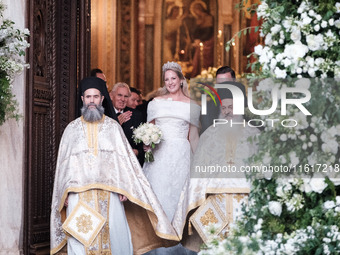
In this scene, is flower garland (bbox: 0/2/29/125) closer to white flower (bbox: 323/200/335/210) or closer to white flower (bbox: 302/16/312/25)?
white flower (bbox: 302/16/312/25)

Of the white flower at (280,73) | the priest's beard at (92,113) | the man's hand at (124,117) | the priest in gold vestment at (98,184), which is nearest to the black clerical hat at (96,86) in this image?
the priest in gold vestment at (98,184)

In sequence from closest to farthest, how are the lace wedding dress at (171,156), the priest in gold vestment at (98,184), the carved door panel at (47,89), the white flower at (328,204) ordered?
the white flower at (328,204) < the priest in gold vestment at (98,184) < the carved door panel at (47,89) < the lace wedding dress at (171,156)

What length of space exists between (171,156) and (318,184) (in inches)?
201

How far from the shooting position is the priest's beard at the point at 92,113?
848cm

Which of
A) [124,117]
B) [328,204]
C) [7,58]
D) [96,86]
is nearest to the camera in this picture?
[328,204]

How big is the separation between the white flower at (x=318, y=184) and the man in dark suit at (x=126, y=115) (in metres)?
5.58

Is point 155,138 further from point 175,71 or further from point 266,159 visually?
point 266,159

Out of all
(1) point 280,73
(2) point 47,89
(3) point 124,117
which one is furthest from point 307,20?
(3) point 124,117

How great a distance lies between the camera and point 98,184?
329 inches

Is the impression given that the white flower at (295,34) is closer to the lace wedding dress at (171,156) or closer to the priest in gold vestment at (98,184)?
the priest in gold vestment at (98,184)

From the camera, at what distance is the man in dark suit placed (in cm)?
1038

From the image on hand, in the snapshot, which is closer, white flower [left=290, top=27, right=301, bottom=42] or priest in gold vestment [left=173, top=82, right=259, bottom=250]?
white flower [left=290, top=27, right=301, bottom=42]

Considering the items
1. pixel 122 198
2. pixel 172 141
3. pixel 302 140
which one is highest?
pixel 302 140

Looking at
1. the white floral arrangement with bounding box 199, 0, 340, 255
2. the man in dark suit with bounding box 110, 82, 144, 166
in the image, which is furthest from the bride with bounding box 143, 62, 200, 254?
the white floral arrangement with bounding box 199, 0, 340, 255
